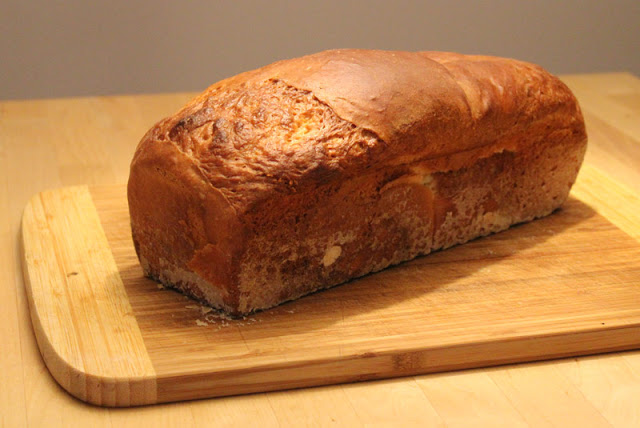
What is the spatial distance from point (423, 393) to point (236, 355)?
0.33 m

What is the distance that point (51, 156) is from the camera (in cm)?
273

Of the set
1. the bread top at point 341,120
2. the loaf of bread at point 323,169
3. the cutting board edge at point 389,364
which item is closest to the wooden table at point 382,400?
the cutting board edge at point 389,364

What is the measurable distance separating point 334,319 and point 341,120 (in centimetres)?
39

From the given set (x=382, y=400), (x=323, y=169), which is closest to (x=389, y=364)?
(x=382, y=400)

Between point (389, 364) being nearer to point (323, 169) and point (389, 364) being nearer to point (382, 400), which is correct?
point (382, 400)

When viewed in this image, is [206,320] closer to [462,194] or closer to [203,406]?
[203,406]

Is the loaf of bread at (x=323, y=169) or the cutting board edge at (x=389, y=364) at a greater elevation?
the loaf of bread at (x=323, y=169)

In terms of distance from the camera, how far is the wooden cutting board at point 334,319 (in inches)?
60.7

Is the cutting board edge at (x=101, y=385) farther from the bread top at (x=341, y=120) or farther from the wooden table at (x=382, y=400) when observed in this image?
the bread top at (x=341, y=120)

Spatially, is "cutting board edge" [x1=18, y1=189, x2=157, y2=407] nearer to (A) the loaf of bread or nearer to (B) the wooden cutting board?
(B) the wooden cutting board

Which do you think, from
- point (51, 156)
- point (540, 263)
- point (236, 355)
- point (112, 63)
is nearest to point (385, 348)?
point (236, 355)

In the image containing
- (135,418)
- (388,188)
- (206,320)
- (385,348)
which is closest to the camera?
(135,418)

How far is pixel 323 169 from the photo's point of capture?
5.60 ft

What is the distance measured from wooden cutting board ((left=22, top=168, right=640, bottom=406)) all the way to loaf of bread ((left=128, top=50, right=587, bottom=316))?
7 centimetres
